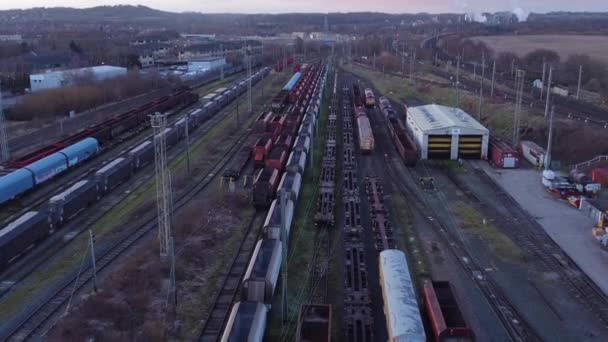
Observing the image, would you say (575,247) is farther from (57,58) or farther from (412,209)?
(57,58)

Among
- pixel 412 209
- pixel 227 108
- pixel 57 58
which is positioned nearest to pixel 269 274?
pixel 412 209

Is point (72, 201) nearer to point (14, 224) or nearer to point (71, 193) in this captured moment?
point (71, 193)

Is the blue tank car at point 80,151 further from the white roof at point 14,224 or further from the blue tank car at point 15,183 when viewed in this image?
the white roof at point 14,224

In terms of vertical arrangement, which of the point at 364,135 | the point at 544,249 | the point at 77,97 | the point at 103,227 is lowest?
the point at 103,227

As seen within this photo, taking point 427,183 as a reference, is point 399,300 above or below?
above

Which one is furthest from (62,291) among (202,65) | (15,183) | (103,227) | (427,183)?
(202,65)

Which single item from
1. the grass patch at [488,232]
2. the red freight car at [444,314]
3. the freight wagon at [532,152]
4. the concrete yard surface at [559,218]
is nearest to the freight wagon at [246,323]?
the red freight car at [444,314]

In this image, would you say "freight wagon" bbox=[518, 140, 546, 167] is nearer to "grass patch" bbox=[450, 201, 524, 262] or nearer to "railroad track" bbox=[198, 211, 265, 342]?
"grass patch" bbox=[450, 201, 524, 262]
